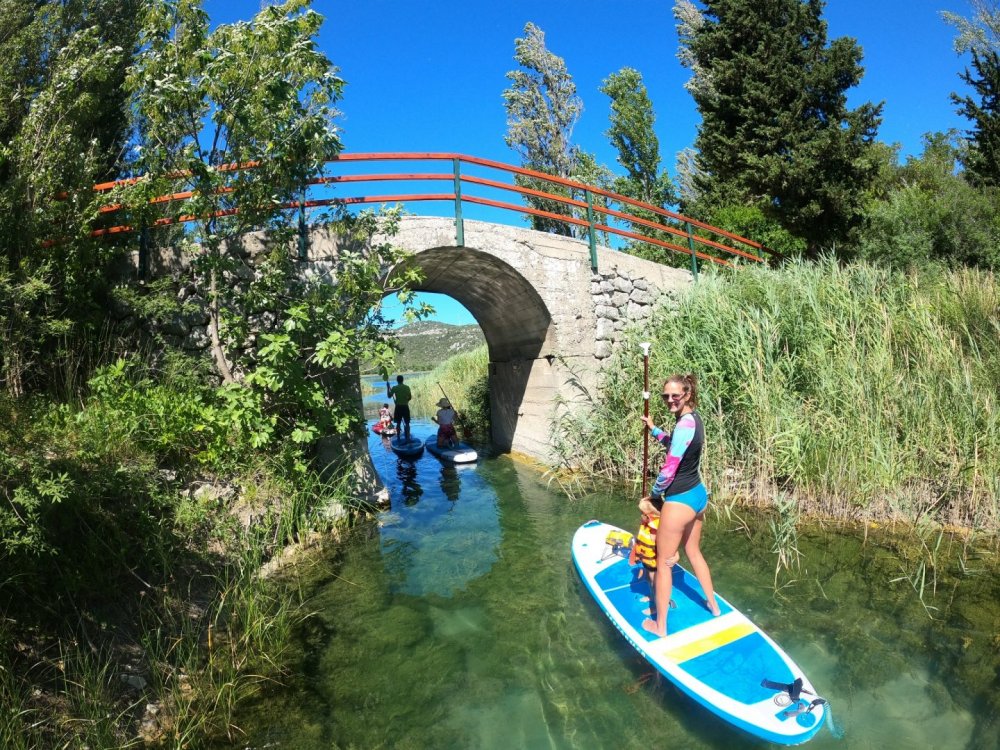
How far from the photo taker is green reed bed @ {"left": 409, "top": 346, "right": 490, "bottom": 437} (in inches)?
622

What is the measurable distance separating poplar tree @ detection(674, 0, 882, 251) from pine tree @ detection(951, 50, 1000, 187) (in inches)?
87.7

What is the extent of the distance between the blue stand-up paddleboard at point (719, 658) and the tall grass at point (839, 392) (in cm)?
259

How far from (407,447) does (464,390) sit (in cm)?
533

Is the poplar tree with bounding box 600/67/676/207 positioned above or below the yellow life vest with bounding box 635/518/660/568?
above

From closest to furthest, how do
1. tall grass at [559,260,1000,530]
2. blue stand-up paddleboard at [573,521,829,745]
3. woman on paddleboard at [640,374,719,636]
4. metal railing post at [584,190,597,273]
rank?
1. blue stand-up paddleboard at [573,521,829,745]
2. woman on paddleboard at [640,374,719,636]
3. tall grass at [559,260,1000,530]
4. metal railing post at [584,190,597,273]

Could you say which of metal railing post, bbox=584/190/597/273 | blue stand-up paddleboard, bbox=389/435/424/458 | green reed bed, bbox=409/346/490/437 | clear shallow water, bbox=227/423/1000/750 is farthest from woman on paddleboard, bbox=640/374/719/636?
green reed bed, bbox=409/346/490/437

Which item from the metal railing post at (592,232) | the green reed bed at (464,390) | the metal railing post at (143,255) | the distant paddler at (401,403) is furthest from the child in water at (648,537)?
the green reed bed at (464,390)


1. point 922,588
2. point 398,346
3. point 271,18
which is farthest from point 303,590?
point 271,18

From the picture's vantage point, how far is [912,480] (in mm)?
6000

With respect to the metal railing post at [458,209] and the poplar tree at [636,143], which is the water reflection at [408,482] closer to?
the metal railing post at [458,209]

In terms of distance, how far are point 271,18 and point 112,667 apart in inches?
258

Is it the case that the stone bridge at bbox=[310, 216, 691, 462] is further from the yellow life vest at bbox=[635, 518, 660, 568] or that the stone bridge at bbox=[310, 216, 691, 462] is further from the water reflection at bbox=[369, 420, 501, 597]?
the yellow life vest at bbox=[635, 518, 660, 568]

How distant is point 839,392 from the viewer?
673cm

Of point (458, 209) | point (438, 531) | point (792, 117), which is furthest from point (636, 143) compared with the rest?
point (438, 531)
